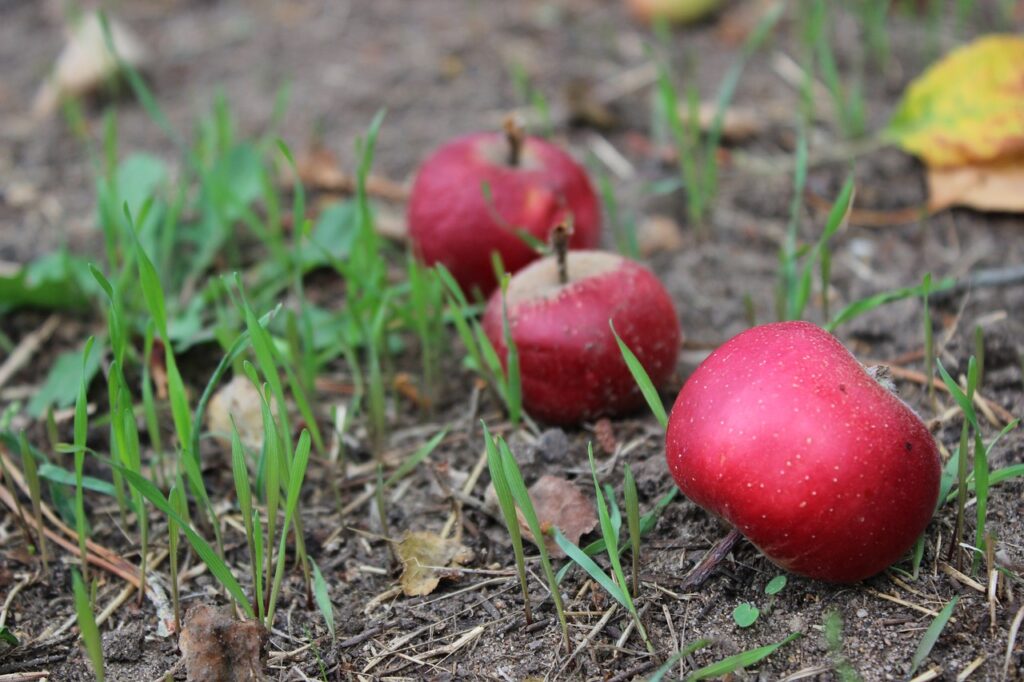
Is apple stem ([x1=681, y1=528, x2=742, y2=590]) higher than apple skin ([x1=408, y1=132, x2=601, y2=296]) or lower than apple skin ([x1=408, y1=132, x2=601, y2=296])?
lower

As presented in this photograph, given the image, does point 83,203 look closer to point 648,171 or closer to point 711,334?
point 648,171

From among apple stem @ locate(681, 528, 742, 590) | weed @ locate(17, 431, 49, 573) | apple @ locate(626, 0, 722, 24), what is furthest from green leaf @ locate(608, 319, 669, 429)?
apple @ locate(626, 0, 722, 24)

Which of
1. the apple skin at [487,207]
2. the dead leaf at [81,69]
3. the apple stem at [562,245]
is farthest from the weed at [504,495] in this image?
the dead leaf at [81,69]

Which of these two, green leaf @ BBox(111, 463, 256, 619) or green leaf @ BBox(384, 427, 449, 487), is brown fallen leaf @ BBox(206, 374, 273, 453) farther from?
green leaf @ BBox(111, 463, 256, 619)

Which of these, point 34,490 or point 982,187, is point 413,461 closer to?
point 34,490

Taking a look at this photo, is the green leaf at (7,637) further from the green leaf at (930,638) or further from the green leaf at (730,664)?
the green leaf at (930,638)
